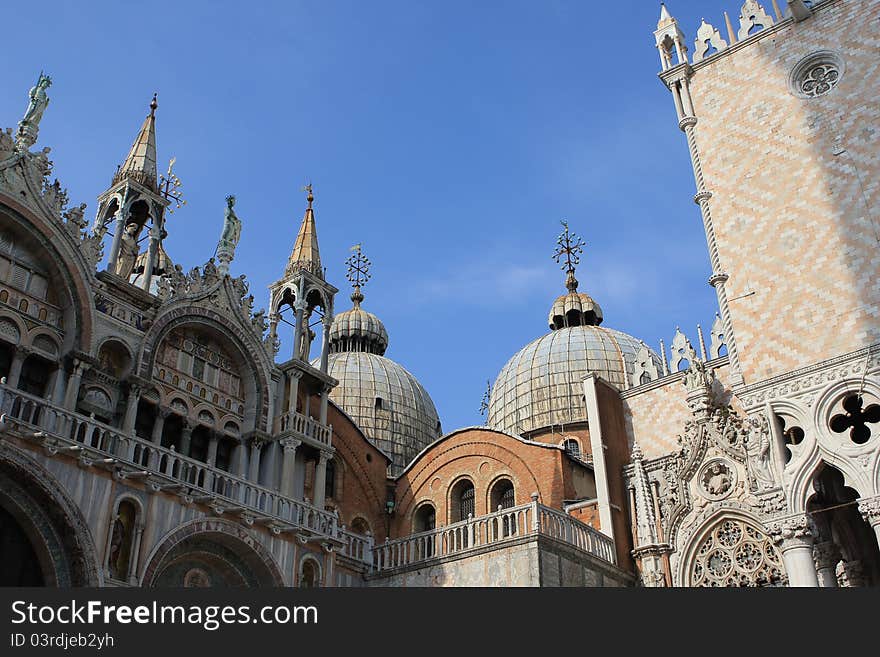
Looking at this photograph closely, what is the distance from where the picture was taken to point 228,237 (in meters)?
18.5

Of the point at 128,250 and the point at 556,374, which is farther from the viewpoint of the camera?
the point at 556,374

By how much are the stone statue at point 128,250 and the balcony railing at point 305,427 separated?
4092mm

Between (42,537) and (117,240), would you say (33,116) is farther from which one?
(42,537)

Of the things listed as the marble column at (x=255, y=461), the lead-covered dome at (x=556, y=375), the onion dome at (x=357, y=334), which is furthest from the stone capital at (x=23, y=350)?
the onion dome at (x=357, y=334)

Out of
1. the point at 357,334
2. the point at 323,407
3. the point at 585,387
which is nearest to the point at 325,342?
the point at 323,407

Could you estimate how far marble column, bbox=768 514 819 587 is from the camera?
13.7 meters

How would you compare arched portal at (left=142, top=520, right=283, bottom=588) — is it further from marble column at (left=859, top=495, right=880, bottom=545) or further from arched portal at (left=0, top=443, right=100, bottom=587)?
marble column at (left=859, top=495, right=880, bottom=545)

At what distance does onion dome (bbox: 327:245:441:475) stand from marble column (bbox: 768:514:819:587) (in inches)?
716

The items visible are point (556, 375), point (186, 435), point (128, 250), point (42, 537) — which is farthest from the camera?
point (556, 375)

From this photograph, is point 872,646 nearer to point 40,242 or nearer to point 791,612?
point 791,612

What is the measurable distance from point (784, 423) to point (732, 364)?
1455 mm

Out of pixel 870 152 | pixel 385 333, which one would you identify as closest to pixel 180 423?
pixel 870 152

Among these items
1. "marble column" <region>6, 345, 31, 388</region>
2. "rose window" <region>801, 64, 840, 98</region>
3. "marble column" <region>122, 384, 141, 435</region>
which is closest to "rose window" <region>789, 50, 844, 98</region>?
"rose window" <region>801, 64, 840, 98</region>

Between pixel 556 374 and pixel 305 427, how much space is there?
14658mm
